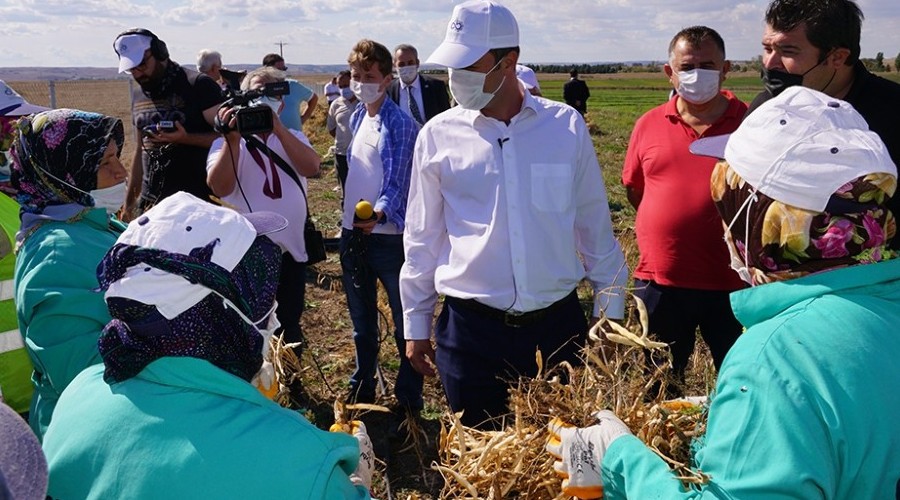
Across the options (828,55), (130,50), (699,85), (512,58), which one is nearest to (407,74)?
(130,50)

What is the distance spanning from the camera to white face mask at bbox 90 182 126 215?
8.42 ft

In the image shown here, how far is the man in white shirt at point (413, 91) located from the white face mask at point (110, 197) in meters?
3.84

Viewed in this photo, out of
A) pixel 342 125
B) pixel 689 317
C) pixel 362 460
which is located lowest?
pixel 689 317

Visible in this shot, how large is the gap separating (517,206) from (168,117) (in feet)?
8.89

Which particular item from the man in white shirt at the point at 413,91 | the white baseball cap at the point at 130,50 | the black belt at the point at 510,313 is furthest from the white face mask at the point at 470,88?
the man in white shirt at the point at 413,91

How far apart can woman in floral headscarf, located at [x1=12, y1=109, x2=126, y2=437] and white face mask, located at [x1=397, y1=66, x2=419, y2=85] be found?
12.7ft

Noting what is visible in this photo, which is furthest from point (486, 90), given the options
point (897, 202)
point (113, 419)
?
point (113, 419)

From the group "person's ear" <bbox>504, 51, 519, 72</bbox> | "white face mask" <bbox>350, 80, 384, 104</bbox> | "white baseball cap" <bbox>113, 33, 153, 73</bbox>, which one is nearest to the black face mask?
"person's ear" <bbox>504, 51, 519, 72</bbox>

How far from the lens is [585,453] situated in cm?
181

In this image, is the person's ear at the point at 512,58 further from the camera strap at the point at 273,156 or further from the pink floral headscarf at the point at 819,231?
the camera strap at the point at 273,156

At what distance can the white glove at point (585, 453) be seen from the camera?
180cm

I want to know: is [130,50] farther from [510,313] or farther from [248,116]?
[510,313]

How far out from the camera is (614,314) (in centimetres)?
282

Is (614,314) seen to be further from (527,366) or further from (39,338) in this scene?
(39,338)
